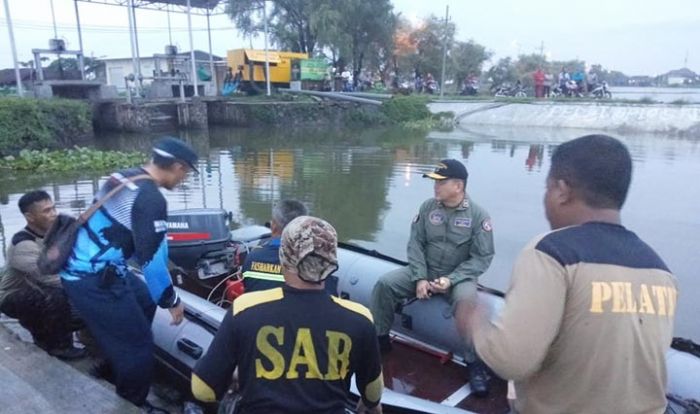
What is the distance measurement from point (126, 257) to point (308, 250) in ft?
4.66

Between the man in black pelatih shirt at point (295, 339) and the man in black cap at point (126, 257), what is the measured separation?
961 millimetres

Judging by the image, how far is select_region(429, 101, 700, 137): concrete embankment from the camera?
20.8 m

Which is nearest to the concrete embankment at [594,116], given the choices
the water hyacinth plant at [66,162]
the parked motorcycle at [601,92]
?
the parked motorcycle at [601,92]

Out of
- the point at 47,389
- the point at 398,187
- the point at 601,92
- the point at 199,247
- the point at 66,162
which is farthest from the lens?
the point at 601,92

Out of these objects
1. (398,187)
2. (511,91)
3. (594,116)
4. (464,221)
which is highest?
(511,91)

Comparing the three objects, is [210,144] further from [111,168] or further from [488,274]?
[488,274]

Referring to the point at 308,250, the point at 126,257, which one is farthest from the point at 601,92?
the point at 308,250

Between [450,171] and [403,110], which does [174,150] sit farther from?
[403,110]

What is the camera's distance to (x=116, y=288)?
2482 mm

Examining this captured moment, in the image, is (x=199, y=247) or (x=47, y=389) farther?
(x=199, y=247)

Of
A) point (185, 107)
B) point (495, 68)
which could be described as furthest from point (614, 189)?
point (495, 68)

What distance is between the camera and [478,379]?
3.13 meters

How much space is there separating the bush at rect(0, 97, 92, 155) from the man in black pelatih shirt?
1468cm

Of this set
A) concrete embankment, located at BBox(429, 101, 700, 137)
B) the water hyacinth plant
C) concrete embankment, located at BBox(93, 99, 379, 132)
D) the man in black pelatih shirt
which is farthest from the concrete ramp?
concrete embankment, located at BBox(429, 101, 700, 137)
